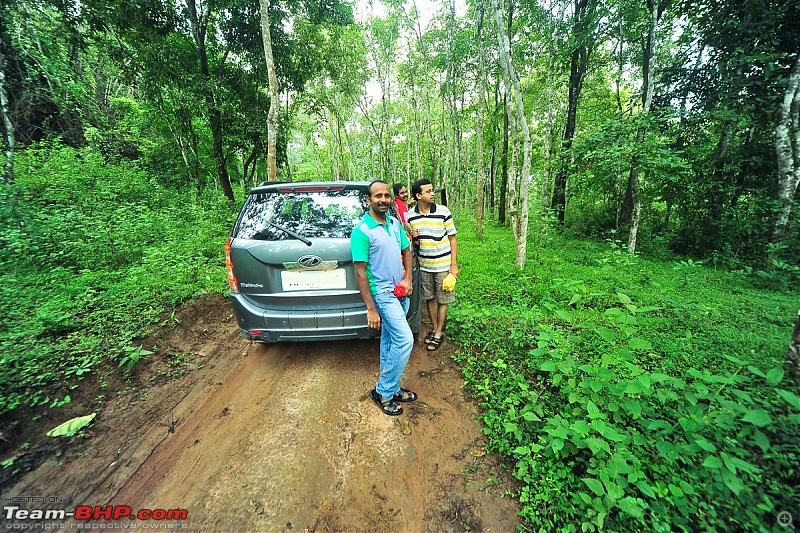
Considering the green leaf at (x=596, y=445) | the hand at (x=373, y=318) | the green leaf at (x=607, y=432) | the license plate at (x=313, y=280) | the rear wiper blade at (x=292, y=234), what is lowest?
the green leaf at (x=596, y=445)

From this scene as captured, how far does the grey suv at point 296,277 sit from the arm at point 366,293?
357mm

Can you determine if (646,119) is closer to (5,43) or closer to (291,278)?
(291,278)

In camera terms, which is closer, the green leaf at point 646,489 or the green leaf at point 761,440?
the green leaf at point 761,440

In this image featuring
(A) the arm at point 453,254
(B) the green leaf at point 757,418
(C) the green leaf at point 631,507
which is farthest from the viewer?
(A) the arm at point 453,254

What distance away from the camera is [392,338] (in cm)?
240

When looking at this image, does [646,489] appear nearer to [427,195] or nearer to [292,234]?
[427,195]

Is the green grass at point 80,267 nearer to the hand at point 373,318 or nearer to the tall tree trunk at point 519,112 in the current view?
the hand at point 373,318

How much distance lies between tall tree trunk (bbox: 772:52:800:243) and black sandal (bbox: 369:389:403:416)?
331 inches

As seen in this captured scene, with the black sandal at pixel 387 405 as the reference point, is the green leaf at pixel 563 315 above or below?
above

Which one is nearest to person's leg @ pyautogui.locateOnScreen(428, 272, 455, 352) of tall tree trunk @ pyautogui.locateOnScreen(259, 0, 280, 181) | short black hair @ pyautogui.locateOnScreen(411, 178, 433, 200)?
short black hair @ pyautogui.locateOnScreen(411, 178, 433, 200)

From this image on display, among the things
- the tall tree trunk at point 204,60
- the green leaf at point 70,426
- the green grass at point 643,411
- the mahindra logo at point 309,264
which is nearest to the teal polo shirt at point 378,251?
the mahindra logo at point 309,264

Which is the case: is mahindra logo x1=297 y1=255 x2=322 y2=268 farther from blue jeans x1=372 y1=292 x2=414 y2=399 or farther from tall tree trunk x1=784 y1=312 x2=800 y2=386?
tall tree trunk x1=784 y1=312 x2=800 y2=386

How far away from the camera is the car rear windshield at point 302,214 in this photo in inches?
108

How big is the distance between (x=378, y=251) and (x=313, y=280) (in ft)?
2.47
